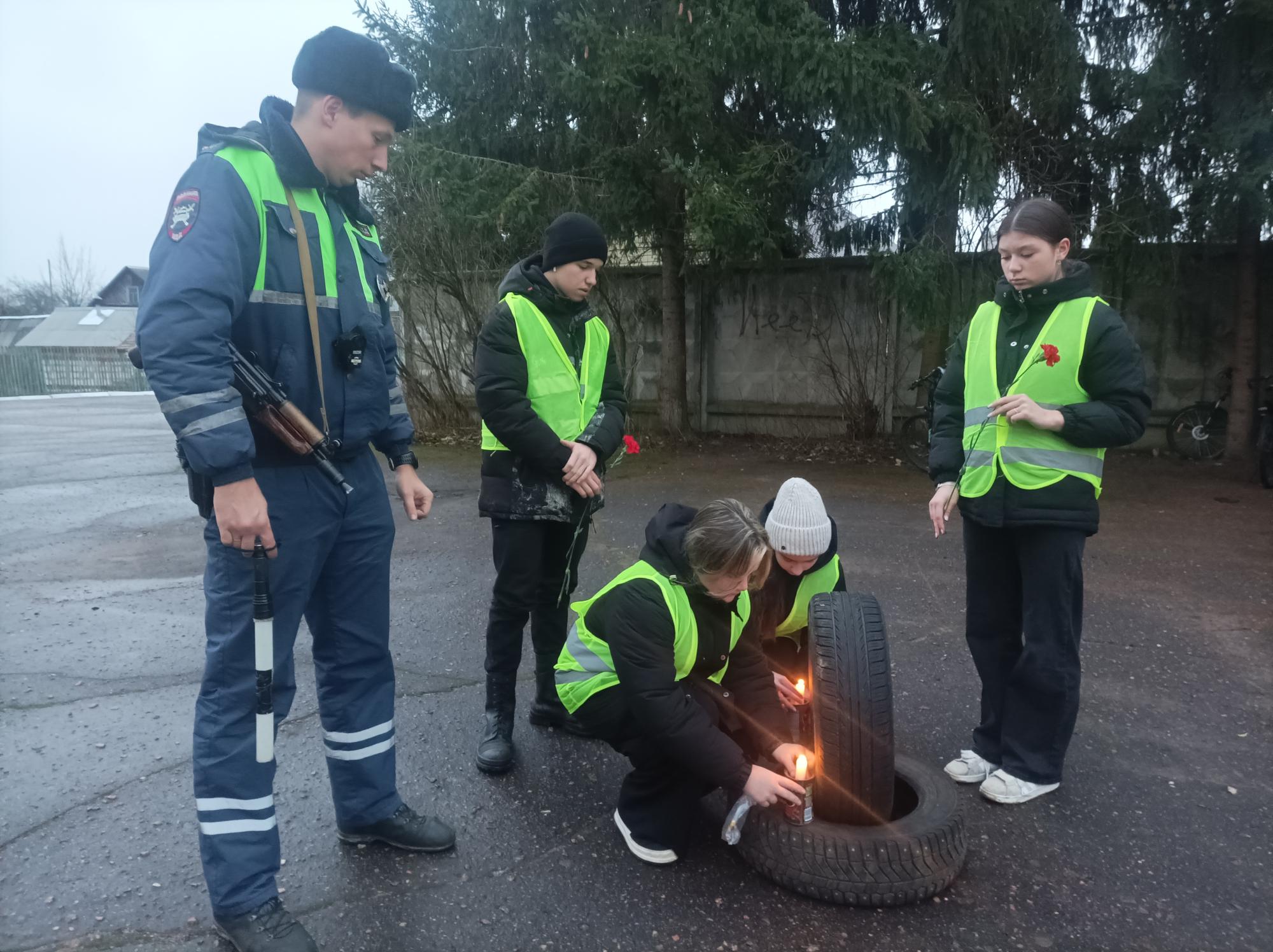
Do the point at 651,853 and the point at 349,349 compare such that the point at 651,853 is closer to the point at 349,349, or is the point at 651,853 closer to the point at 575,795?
the point at 575,795

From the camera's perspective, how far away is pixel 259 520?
212 cm

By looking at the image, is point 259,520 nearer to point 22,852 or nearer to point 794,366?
point 22,852

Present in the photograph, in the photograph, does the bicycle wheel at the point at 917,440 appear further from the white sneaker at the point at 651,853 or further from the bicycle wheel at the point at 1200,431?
the white sneaker at the point at 651,853

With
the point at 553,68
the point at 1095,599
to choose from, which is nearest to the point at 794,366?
the point at 553,68

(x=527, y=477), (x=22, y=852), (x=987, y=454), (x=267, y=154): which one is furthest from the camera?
(x=527, y=477)

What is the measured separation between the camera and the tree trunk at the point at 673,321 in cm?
1021

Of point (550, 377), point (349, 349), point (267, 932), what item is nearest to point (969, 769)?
point (550, 377)

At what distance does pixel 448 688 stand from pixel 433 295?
8737mm

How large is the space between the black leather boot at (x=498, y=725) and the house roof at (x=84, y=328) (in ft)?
137

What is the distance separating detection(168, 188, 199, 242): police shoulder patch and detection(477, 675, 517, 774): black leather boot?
1.92 m

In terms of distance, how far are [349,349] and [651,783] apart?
5.18ft

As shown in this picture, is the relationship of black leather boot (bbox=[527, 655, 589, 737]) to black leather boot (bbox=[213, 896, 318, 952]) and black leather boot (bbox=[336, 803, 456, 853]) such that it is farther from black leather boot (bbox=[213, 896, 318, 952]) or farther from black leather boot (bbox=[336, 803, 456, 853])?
black leather boot (bbox=[213, 896, 318, 952])

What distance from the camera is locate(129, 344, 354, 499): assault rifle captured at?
2248 millimetres

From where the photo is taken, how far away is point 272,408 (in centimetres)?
227
